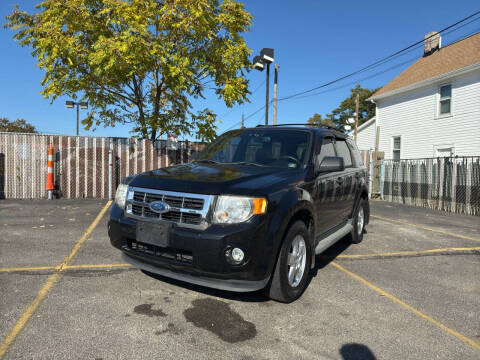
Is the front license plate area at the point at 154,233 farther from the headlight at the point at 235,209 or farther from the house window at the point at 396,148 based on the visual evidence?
the house window at the point at 396,148

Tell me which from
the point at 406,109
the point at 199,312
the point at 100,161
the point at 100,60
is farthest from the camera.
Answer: the point at 406,109

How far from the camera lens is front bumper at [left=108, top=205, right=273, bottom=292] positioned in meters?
2.67

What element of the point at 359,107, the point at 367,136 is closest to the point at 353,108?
the point at 359,107

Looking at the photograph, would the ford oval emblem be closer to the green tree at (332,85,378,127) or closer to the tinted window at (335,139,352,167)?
the tinted window at (335,139,352,167)

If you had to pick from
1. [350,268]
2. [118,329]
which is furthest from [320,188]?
[118,329]

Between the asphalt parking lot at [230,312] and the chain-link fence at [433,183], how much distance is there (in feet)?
21.5

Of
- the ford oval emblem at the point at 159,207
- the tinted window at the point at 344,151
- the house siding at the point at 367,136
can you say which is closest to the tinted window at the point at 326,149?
the tinted window at the point at 344,151

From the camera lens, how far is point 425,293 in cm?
358

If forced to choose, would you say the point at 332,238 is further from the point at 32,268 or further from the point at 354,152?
the point at 32,268

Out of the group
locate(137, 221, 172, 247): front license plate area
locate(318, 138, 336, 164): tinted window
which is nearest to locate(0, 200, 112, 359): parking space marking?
locate(137, 221, 172, 247): front license plate area

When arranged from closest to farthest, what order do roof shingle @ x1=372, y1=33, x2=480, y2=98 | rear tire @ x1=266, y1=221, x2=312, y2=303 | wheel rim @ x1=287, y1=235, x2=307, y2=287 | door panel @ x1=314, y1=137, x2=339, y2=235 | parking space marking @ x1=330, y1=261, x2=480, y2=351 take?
parking space marking @ x1=330, y1=261, x2=480, y2=351 < rear tire @ x1=266, y1=221, x2=312, y2=303 < wheel rim @ x1=287, y1=235, x2=307, y2=287 < door panel @ x1=314, y1=137, x2=339, y2=235 < roof shingle @ x1=372, y1=33, x2=480, y2=98

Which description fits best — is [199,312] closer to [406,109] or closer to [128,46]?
[128,46]

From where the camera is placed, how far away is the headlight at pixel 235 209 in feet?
9.02

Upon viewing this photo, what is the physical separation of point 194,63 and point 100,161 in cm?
448
